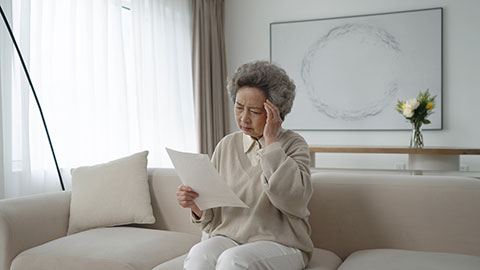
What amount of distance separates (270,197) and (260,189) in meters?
0.13

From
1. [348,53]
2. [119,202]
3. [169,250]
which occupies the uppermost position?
[348,53]

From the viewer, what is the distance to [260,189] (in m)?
1.83

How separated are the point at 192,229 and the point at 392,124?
3.03 metres

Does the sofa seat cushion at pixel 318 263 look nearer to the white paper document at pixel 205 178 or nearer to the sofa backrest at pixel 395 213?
the sofa backrest at pixel 395 213

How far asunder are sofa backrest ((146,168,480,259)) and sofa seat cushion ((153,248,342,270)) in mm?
142

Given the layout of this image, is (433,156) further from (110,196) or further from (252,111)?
(110,196)

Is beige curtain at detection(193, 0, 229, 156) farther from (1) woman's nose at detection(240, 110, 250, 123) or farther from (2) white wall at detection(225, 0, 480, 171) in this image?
(1) woman's nose at detection(240, 110, 250, 123)

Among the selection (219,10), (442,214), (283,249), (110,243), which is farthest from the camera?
(219,10)

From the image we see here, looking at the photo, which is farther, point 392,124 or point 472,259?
point 392,124

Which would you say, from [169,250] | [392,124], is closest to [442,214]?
[169,250]

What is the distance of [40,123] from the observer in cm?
324

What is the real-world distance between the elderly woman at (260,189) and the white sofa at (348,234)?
19 centimetres

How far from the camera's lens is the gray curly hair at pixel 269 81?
74.0 inches

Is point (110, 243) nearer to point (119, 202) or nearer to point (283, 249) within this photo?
point (119, 202)
